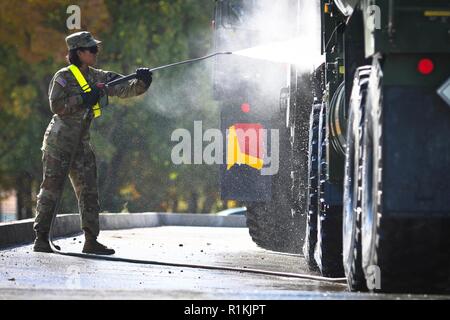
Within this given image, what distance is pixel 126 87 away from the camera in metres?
14.1

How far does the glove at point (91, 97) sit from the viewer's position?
1380cm

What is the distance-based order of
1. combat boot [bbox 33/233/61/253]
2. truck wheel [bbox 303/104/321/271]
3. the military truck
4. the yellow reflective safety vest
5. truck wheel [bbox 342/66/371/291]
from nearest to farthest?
the military truck
truck wheel [bbox 342/66/371/291]
truck wheel [bbox 303/104/321/271]
the yellow reflective safety vest
combat boot [bbox 33/233/61/253]

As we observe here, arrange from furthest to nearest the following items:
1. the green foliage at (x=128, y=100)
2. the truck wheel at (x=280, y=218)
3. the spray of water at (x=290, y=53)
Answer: the green foliage at (x=128, y=100) < the truck wheel at (x=280, y=218) < the spray of water at (x=290, y=53)

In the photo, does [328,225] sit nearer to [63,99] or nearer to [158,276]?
[158,276]

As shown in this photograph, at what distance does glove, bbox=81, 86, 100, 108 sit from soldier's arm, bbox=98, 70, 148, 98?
22 centimetres

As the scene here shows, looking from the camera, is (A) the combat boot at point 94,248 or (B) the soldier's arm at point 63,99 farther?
(A) the combat boot at point 94,248

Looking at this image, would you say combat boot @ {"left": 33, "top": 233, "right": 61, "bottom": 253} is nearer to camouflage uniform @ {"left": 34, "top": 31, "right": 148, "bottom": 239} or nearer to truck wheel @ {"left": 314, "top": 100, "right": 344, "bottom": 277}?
camouflage uniform @ {"left": 34, "top": 31, "right": 148, "bottom": 239}

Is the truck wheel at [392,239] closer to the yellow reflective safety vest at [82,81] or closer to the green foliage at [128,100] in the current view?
the yellow reflective safety vest at [82,81]

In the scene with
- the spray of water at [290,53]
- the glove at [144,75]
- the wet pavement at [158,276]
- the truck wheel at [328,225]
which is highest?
the spray of water at [290,53]

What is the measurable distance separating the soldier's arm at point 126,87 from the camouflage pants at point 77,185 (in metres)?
0.56

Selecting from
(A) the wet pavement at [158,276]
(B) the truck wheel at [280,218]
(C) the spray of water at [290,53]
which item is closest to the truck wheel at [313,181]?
(A) the wet pavement at [158,276]

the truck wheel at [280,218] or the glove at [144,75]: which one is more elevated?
the glove at [144,75]

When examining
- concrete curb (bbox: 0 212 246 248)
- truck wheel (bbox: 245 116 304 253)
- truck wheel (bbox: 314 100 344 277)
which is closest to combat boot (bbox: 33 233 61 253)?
concrete curb (bbox: 0 212 246 248)

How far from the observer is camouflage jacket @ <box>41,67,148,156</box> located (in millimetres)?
13898
